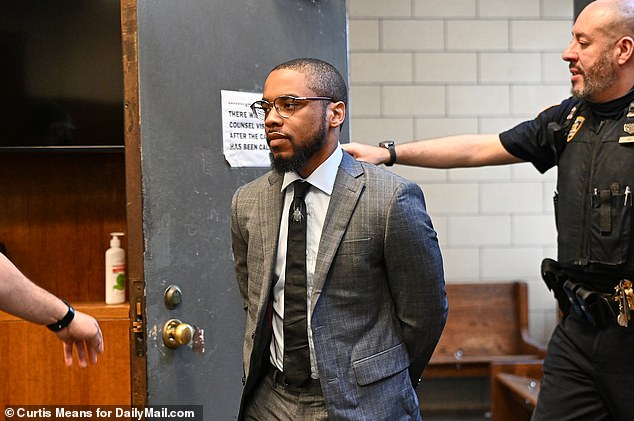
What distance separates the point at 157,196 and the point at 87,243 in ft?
4.17

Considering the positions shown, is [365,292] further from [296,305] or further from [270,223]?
[270,223]

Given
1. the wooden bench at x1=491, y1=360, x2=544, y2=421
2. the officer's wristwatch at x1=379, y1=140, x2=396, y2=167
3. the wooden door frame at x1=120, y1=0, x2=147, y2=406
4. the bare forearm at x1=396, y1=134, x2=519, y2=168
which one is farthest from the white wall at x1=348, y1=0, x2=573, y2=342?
the wooden door frame at x1=120, y1=0, x2=147, y2=406

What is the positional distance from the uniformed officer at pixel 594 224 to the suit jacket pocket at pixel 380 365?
0.65 m

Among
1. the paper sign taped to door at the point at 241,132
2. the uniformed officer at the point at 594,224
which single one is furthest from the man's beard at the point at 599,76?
the paper sign taped to door at the point at 241,132

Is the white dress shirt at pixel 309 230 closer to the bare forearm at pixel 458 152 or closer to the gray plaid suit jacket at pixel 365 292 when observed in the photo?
the gray plaid suit jacket at pixel 365 292

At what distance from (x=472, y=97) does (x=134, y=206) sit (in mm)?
2803

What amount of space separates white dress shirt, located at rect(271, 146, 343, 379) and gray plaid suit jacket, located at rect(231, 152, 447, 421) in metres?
0.02

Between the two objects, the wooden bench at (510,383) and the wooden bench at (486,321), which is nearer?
the wooden bench at (510,383)

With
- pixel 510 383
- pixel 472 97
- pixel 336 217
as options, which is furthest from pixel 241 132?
pixel 472 97

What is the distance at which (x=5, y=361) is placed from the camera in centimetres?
301

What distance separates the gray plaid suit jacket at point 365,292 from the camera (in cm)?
178

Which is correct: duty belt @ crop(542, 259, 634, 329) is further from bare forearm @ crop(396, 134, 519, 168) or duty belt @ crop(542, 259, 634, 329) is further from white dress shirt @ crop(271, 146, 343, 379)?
white dress shirt @ crop(271, 146, 343, 379)

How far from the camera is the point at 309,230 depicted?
73.7 inches

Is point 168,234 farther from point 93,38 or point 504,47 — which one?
→ point 504,47
